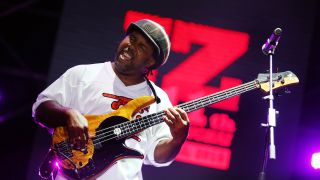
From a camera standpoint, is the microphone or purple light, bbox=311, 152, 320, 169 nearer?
the microphone

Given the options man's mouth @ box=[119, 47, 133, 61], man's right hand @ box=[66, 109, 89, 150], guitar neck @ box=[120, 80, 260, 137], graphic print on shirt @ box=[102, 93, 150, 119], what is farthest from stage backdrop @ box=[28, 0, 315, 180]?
man's right hand @ box=[66, 109, 89, 150]

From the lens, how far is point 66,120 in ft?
9.62

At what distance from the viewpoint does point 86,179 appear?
302cm

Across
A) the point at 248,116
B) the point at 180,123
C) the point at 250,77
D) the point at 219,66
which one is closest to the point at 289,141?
the point at 248,116

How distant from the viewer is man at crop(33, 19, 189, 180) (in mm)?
3104

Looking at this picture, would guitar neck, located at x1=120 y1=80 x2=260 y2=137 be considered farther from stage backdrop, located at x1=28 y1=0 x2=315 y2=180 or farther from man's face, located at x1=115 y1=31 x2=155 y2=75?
stage backdrop, located at x1=28 y1=0 x2=315 y2=180

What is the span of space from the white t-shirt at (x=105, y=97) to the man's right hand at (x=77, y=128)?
1.04 ft

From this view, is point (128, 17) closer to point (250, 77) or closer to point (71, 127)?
point (250, 77)

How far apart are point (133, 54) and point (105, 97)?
440mm

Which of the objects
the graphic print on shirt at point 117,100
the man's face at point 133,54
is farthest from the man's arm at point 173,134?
the man's face at point 133,54

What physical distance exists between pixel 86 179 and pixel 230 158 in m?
2.53

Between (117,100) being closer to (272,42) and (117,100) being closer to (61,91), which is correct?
(61,91)

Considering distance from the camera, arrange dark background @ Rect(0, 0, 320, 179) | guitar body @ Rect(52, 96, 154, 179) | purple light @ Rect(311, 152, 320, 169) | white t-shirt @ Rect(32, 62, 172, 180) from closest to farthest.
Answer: guitar body @ Rect(52, 96, 154, 179) → white t-shirt @ Rect(32, 62, 172, 180) → dark background @ Rect(0, 0, 320, 179) → purple light @ Rect(311, 152, 320, 169)

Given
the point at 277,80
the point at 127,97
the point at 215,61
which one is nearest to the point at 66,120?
the point at 127,97
